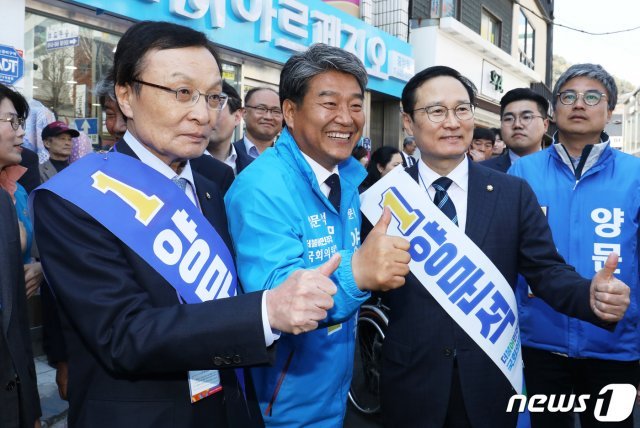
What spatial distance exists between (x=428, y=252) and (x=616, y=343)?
101 cm

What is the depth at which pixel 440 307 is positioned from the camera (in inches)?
81.4

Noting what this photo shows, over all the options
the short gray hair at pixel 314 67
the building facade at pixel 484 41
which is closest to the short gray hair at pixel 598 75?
the short gray hair at pixel 314 67

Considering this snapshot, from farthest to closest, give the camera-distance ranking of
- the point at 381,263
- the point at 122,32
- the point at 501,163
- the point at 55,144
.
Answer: the point at 122,32
the point at 55,144
the point at 501,163
the point at 381,263

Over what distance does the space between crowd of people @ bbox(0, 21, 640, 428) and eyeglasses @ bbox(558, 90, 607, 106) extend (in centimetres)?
1

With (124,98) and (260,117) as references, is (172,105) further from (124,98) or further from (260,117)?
(260,117)

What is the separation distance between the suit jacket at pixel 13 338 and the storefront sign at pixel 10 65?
347cm

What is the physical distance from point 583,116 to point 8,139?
113 inches

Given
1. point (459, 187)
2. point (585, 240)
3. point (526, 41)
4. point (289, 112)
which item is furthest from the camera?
point (526, 41)

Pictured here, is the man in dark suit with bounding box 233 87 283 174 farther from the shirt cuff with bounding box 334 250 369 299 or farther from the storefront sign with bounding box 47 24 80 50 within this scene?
the shirt cuff with bounding box 334 250 369 299

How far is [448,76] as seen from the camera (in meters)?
2.25

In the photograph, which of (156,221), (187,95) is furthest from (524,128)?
(156,221)

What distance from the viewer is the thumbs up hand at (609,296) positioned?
180cm

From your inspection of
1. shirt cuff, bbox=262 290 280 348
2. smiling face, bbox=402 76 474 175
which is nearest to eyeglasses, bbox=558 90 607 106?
smiling face, bbox=402 76 474 175

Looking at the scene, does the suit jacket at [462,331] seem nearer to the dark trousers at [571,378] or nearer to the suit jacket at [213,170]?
the dark trousers at [571,378]
